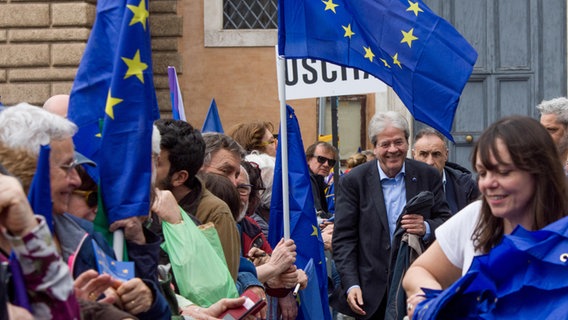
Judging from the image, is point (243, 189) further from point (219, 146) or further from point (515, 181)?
point (515, 181)

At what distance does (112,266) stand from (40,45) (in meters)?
12.4

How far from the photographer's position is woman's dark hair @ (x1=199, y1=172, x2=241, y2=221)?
6.39m

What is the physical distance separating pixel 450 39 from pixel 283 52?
87 centimetres

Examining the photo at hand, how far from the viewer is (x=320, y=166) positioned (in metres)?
12.1

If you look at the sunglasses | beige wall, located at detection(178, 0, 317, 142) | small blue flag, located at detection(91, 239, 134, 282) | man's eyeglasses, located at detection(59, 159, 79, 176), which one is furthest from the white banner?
beige wall, located at detection(178, 0, 317, 142)

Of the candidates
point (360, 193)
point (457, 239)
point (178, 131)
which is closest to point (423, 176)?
point (360, 193)

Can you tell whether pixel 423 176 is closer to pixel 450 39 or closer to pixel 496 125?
pixel 450 39

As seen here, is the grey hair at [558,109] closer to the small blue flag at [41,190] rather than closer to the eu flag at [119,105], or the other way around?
the eu flag at [119,105]

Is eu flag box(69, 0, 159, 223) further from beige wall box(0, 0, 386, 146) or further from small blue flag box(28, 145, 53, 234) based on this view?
beige wall box(0, 0, 386, 146)

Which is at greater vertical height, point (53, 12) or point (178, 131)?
point (53, 12)

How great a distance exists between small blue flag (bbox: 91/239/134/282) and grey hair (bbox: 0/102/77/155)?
360 millimetres

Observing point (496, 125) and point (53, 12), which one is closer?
point (496, 125)

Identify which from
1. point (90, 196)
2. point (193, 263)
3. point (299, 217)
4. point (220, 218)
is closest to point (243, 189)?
point (299, 217)

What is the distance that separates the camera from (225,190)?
6406mm
